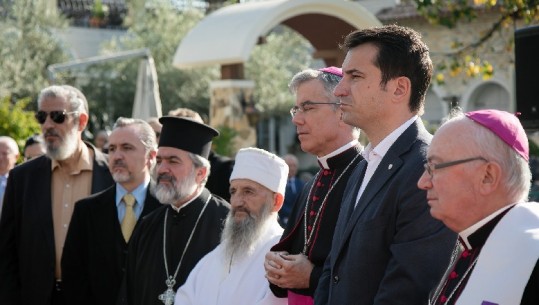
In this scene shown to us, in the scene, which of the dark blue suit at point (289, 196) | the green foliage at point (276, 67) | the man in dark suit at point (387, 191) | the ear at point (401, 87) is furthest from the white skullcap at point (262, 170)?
the green foliage at point (276, 67)

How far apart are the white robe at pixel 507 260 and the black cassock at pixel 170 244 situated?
3180 millimetres

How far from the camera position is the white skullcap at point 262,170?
569cm

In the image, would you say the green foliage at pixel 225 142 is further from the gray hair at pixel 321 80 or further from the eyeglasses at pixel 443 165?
the eyeglasses at pixel 443 165

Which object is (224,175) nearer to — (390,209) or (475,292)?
(390,209)

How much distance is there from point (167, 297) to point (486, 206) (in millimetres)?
3108

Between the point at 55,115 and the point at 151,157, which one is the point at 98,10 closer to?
the point at 55,115

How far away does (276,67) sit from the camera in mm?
33375

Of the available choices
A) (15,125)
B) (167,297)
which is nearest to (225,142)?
(15,125)

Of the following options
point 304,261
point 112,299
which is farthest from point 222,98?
point 304,261

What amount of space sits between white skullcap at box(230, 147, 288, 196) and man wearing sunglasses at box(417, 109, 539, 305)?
7.56ft

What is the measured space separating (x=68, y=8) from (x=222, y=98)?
2642 centimetres

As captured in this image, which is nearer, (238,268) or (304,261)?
(304,261)

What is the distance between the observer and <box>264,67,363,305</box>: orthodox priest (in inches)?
187

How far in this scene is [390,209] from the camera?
12.7 ft
